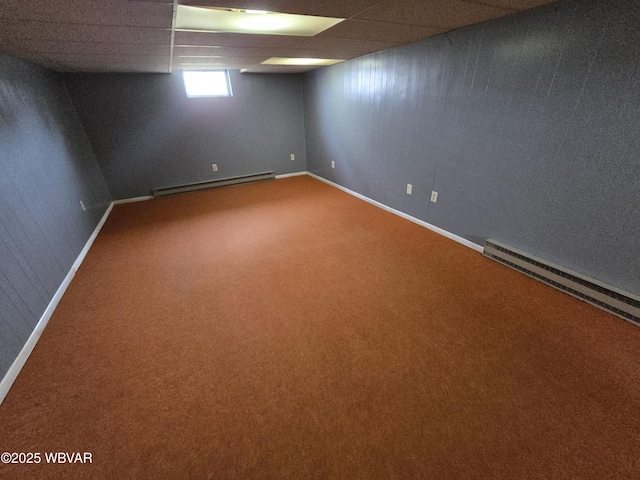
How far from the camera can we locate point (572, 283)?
6.58 ft

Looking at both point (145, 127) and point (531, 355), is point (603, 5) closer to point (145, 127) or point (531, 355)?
point (531, 355)

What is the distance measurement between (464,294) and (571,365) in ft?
2.35

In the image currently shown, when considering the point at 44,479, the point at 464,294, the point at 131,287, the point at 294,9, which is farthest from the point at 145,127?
the point at 464,294

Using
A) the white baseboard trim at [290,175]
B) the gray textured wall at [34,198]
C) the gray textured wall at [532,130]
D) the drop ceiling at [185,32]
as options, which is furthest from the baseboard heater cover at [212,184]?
the gray textured wall at [532,130]

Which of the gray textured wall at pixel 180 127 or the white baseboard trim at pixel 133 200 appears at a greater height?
the gray textured wall at pixel 180 127

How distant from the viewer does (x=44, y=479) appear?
A: 3.71 ft

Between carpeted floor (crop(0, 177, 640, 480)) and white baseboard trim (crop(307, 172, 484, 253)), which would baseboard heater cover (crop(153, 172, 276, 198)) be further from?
carpeted floor (crop(0, 177, 640, 480))

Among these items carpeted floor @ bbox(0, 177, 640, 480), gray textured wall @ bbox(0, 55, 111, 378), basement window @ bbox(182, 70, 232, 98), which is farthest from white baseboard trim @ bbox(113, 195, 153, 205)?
carpeted floor @ bbox(0, 177, 640, 480)

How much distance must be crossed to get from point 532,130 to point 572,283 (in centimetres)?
119

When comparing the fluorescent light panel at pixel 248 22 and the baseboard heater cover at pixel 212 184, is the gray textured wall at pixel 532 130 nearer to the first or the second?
the fluorescent light panel at pixel 248 22

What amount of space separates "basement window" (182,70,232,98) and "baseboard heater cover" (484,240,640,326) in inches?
191

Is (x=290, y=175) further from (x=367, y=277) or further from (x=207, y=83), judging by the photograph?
(x=367, y=277)

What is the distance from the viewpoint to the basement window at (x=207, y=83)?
457 cm

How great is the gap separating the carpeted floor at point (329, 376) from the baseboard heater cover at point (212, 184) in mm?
2443
